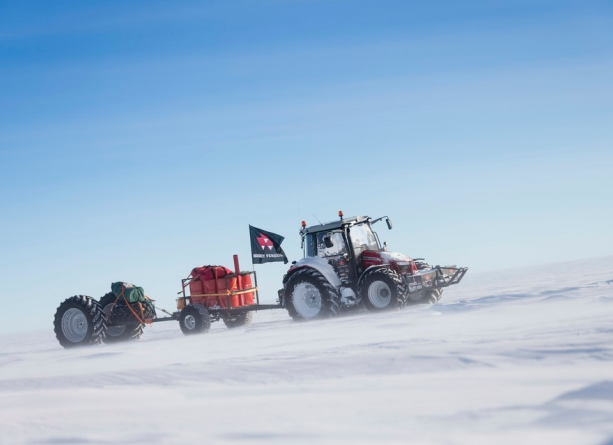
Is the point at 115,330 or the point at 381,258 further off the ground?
the point at 381,258

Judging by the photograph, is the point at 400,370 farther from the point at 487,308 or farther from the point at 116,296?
the point at 116,296

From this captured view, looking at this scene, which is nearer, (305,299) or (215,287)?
(305,299)

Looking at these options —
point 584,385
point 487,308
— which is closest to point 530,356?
point 584,385

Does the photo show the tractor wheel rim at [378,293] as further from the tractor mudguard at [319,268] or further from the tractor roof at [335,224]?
the tractor roof at [335,224]

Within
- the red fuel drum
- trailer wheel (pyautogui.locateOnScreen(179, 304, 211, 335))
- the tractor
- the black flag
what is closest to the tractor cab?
the tractor

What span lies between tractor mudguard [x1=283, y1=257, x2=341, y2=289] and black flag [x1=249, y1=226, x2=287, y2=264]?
1.06 meters

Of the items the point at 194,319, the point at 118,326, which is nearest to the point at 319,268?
the point at 194,319

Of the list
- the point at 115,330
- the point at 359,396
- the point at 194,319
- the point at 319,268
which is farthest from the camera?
the point at 115,330

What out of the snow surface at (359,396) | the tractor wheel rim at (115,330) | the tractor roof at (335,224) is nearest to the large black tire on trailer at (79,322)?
the tractor wheel rim at (115,330)

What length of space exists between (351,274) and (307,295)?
1119 mm

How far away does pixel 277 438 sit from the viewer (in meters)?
3.15

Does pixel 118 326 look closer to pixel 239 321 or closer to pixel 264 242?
pixel 239 321

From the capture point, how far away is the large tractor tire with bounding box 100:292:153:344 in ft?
46.1

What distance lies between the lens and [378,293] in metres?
13.2
